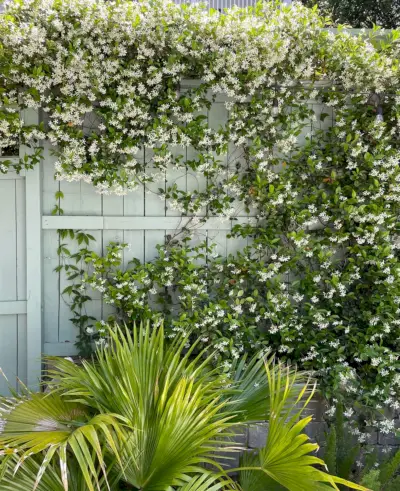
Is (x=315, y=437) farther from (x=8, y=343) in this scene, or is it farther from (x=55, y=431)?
(x=8, y=343)

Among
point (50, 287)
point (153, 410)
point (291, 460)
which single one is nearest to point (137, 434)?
point (153, 410)

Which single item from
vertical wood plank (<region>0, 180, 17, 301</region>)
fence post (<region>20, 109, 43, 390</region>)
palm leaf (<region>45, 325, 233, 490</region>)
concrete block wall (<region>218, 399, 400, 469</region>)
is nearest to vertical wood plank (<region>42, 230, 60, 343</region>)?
fence post (<region>20, 109, 43, 390</region>)

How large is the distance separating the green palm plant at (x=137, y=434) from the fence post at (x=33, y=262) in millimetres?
815

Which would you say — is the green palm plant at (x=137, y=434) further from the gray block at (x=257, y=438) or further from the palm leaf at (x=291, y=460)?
the gray block at (x=257, y=438)

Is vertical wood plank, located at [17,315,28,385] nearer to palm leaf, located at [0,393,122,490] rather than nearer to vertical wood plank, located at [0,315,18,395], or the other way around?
vertical wood plank, located at [0,315,18,395]

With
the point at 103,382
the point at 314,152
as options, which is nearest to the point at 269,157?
the point at 314,152

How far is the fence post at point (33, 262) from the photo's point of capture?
10.3 feet

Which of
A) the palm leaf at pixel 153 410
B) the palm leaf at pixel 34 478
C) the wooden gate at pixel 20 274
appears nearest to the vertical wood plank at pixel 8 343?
the wooden gate at pixel 20 274

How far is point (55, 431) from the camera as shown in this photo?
2102 millimetres

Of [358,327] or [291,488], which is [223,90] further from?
[291,488]

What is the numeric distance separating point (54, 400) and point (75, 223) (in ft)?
A: 4.12

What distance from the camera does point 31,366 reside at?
3.25 metres

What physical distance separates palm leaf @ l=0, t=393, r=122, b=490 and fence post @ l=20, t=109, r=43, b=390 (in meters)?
0.86

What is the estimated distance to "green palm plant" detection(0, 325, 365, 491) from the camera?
1.93 meters
